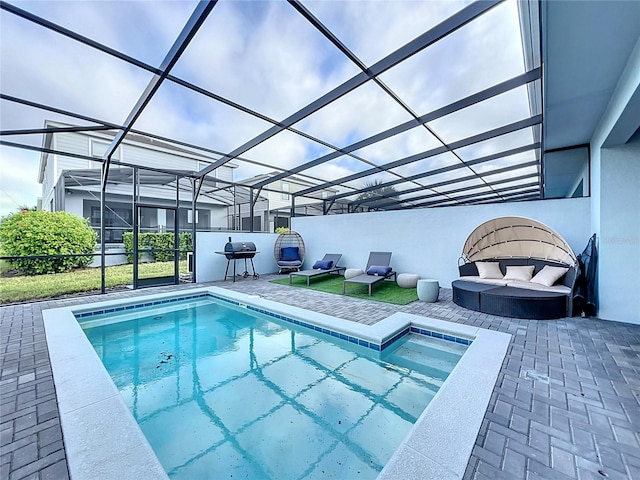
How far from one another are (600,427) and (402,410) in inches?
58.0

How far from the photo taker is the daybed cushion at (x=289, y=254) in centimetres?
1058

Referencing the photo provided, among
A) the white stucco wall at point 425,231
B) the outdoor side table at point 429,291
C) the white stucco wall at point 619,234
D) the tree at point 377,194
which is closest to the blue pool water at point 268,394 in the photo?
the outdoor side table at point 429,291

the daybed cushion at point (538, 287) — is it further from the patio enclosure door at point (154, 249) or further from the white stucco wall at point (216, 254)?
the patio enclosure door at point (154, 249)

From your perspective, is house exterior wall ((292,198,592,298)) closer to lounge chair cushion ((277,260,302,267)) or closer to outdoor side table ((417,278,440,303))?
lounge chair cushion ((277,260,302,267))

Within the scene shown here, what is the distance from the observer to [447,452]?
1.80m

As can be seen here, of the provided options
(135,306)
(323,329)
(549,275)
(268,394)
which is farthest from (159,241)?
(549,275)

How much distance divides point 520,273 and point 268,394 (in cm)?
581

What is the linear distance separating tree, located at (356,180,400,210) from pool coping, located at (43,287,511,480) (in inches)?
270

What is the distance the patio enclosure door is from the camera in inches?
297

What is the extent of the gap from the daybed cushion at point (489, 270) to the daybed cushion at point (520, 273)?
7.5 inches

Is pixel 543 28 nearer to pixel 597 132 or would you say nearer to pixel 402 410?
pixel 597 132

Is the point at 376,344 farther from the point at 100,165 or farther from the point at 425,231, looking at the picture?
the point at 100,165

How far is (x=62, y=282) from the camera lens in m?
7.61

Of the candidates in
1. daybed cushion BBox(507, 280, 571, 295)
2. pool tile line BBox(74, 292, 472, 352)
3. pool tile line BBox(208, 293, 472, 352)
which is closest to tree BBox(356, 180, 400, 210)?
daybed cushion BBox(507, 280, 571, 295)
